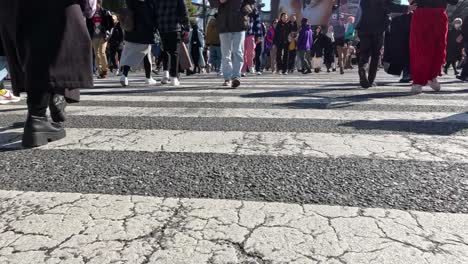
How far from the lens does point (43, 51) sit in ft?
8.35

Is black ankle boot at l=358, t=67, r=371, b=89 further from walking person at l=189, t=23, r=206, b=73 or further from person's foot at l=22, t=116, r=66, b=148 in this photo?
walking person at l=189, t=23, r=206, b=73

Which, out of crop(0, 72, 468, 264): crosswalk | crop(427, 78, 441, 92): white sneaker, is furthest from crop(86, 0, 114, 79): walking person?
crop(427, 78, 441, 92): white sneaker

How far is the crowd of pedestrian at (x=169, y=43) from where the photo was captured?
2.56 metres

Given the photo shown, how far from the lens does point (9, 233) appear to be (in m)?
1.41

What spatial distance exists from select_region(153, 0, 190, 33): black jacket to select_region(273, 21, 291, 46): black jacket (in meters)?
6.70

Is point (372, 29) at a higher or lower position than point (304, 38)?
lower

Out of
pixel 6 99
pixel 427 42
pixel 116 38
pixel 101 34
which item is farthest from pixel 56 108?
pixel 116 38

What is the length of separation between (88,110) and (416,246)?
3553 millimetres

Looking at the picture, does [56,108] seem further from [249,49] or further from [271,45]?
[271,45]

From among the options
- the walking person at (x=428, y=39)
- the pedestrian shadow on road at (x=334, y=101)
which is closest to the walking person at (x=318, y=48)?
the walking person at (x=428, y=39)

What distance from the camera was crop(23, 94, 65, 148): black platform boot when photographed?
8.50ft

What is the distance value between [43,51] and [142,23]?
4.20 meters

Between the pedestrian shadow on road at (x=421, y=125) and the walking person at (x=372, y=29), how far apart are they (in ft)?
9.36

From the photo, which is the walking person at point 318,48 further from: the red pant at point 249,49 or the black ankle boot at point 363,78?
the black ankle boot at point 363,78
